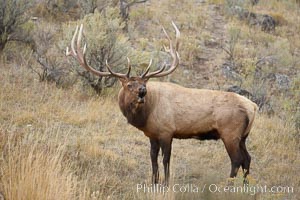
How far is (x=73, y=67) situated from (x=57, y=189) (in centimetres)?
637

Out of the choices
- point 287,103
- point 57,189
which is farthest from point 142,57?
point 57,189

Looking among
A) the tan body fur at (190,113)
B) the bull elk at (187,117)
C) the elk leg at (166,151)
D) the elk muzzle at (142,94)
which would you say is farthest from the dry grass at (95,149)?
the elk muzzle at (142,94)

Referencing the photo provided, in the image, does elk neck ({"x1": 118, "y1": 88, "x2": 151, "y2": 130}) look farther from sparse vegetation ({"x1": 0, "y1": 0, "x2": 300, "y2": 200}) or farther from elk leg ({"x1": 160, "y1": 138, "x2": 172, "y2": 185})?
sparse vegetation ({"x1": 0, "y1": 0, "x2": 300, "y2": 200})

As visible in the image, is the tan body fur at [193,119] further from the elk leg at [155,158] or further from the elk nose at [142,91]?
the elk nose at [142,91]

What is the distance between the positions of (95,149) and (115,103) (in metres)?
2.89

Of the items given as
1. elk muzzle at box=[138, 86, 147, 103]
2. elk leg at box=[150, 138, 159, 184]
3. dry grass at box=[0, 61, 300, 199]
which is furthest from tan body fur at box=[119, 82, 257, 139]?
dry grass at box=[0, 61, 300, 199]

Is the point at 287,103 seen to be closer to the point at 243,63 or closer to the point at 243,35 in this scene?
the point at 243,63

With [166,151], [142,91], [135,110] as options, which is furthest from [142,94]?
[166,151]

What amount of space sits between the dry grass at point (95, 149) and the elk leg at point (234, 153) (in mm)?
202

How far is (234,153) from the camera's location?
7.09 m

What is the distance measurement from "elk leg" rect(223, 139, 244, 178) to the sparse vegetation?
11.1 inches

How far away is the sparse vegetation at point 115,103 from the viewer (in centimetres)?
563

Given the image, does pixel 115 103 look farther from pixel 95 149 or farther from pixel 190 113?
pixel 190 113

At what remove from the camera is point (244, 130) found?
23.4 feet
